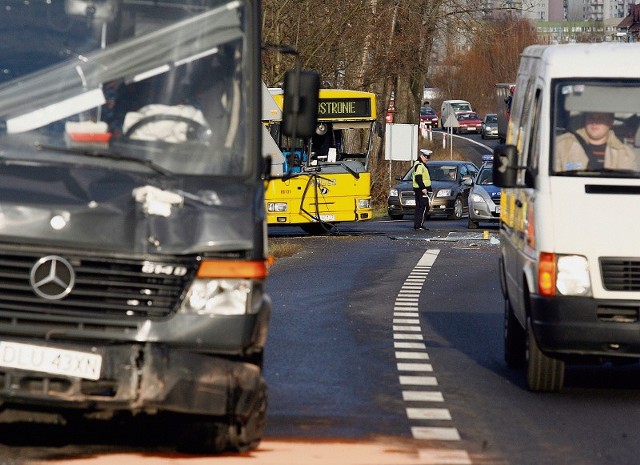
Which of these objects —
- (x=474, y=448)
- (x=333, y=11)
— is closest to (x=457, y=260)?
(x=474, y=448)

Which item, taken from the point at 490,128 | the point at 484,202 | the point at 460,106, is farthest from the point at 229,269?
the point at 460,106

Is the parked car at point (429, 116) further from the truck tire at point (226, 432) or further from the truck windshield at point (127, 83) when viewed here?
the truck tire at point (226, 432)

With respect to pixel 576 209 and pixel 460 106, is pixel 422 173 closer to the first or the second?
pixel 576 209

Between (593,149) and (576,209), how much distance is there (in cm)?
66

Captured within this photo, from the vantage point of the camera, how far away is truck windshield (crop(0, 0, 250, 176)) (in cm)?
830

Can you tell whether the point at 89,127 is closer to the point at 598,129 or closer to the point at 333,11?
the point at 598,129

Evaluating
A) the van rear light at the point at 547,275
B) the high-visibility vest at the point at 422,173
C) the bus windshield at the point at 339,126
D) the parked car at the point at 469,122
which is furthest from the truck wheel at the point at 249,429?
the parked car at the point at 469,122

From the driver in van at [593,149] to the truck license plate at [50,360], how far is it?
458cm

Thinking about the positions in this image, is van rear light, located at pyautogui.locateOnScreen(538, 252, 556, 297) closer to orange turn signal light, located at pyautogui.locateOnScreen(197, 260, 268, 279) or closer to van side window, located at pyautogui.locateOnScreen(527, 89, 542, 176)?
van side window, located at pyautogui.locateOnScreen(527, 89, 542, 176)

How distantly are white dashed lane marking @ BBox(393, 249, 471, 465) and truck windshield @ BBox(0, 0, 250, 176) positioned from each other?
183cm

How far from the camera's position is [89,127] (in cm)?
830

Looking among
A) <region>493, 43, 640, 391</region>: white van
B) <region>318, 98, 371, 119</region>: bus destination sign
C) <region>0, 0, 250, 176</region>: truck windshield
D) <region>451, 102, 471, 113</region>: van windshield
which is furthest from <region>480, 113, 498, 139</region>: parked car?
<region>0, 0, 250, 176</region>: truck windshield

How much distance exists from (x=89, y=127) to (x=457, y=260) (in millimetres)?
18837

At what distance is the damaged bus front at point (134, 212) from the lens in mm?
7504
